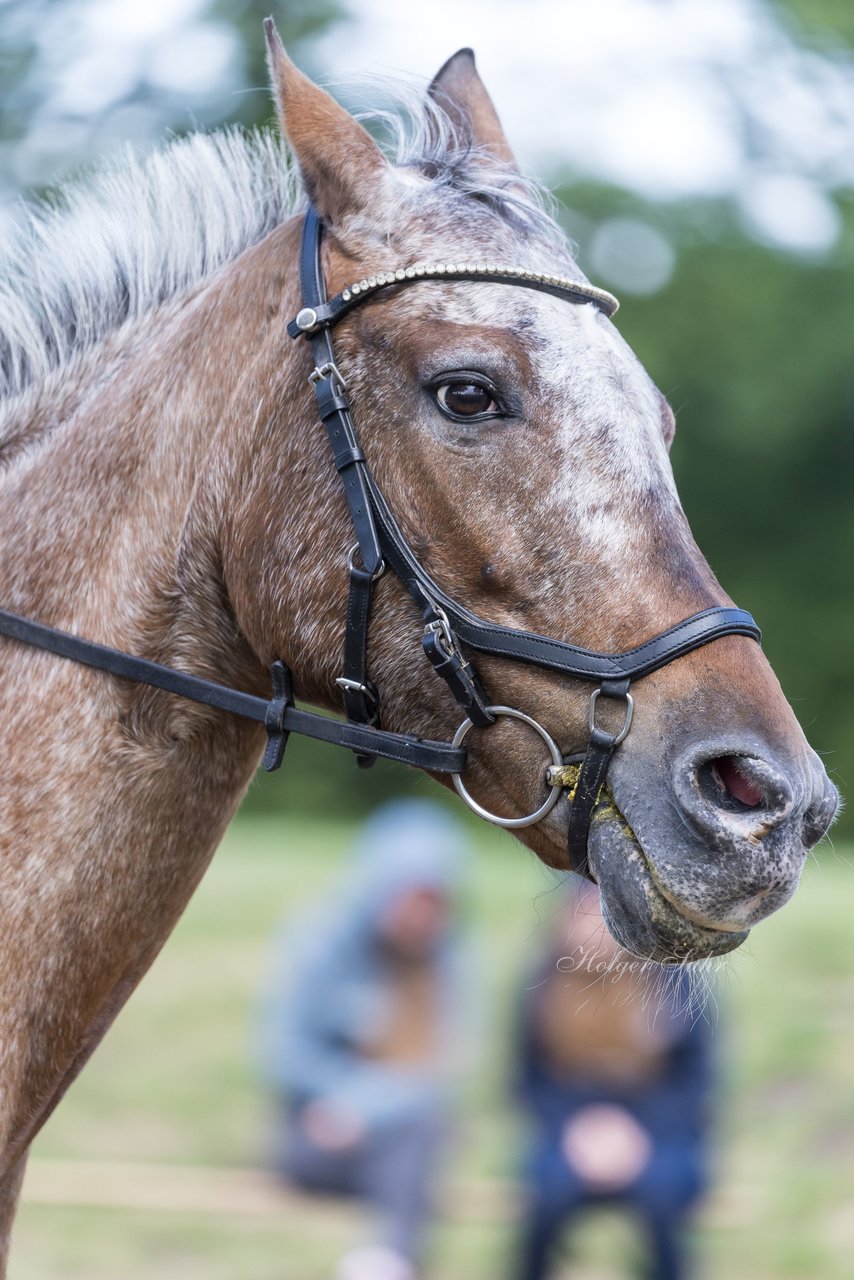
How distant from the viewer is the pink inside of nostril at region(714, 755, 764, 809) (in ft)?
6.66

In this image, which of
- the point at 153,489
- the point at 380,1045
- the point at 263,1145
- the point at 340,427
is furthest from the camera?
the point at 263,1145

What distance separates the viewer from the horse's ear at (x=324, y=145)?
2.45 m

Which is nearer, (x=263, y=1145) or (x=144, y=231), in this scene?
(x=144, y=231)

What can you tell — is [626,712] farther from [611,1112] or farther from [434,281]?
[611,1112]

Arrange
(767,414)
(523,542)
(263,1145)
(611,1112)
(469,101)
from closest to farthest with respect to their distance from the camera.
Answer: (523,542)
(469,101)
(611,1112)
(263,1145)
(767,414)

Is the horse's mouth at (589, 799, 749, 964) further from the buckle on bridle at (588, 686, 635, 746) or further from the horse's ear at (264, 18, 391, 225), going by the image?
the horse's ear at (264, 18, 391, 225)

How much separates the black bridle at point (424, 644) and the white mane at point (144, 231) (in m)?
0.29

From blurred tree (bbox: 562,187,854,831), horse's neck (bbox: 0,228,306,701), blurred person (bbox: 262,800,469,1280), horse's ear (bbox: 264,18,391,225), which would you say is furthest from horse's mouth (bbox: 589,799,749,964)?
blurred tree (bbox: 562,187,854,831)

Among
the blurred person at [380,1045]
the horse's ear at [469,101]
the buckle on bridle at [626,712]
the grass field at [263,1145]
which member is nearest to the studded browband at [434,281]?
the horse's ear at [469,101]

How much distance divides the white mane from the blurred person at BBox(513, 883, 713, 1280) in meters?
2.84

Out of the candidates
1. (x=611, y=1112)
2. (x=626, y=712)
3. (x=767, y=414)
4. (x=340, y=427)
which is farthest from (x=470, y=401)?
(x=767, y=414)

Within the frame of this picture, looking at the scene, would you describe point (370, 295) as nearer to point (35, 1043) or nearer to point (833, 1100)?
point (35, 1043)

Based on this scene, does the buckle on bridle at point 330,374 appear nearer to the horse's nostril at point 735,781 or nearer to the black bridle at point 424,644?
the black bridle at point 424,644

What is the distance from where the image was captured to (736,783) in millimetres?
2053
